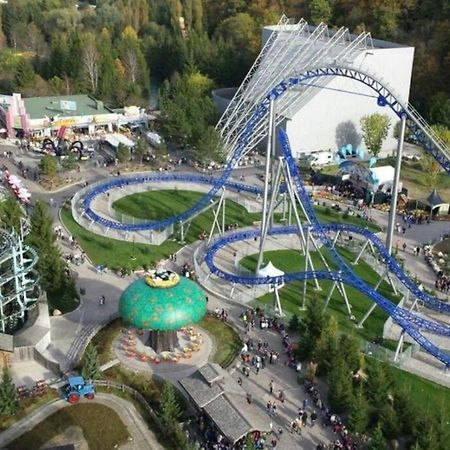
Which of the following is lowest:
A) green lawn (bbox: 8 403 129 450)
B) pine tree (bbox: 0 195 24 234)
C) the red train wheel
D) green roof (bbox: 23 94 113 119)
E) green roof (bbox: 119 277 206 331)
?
green lawn (bbox: 8 403 129 450)

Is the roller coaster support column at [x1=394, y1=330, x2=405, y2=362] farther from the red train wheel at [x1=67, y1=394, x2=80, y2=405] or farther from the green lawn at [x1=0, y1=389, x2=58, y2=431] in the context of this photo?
the green lawn at [x1=0, y1=389, x2=58, y2=431]

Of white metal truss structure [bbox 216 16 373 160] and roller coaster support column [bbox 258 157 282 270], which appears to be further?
white metal truss structure [bbox 216 16 373 160]

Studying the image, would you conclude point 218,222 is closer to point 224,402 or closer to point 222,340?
point 222,340

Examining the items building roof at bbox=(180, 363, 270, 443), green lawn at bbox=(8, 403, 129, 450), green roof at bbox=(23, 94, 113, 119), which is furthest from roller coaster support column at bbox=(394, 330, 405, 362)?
green roof at bbox=(23, 94, 113, 119)

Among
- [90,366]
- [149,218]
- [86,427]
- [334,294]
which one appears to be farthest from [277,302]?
[149,218]

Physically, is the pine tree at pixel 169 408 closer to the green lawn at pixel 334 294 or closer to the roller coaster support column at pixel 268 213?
the green lawn at pixel 334 294

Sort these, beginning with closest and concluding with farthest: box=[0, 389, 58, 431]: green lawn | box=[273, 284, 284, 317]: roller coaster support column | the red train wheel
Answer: box=[0, 389, 58, 431]: green lawn, the red train wheel, box=[273, 284, 284, 317]: roller coaster support column
